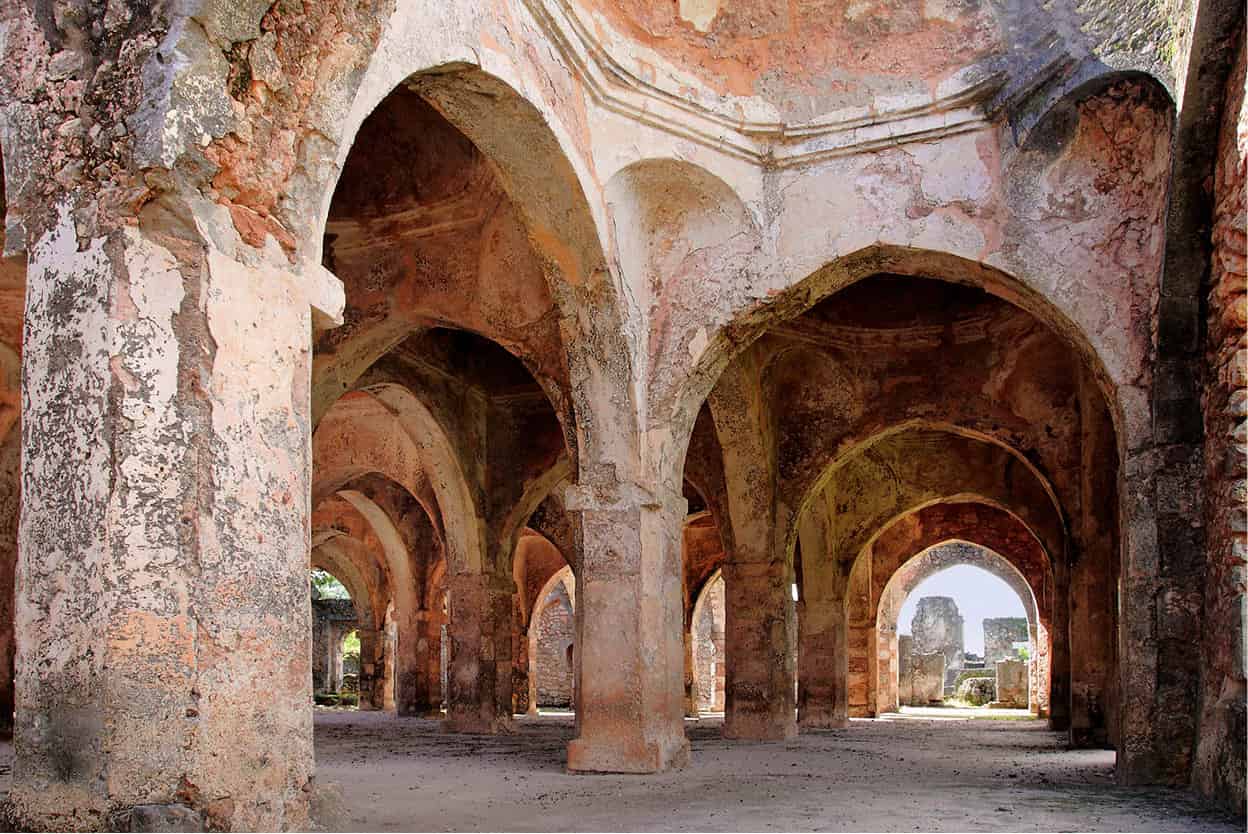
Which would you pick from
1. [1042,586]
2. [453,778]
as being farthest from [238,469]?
[1042,586]

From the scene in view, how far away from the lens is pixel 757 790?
23.8ft

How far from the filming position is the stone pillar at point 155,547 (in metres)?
3.70

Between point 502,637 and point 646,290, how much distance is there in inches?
201

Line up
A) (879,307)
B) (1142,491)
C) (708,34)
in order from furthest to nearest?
(879,307) → (708,34) → (1142,491)

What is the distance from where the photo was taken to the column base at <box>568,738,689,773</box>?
26.4ft

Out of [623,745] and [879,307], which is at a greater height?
[879,307]

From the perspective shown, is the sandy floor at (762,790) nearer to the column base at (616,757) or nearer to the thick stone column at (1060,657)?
the column base at (616,757)

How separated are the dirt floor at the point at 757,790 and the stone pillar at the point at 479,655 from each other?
0.61m

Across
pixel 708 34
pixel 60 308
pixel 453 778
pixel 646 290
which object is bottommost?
pixel 453 778

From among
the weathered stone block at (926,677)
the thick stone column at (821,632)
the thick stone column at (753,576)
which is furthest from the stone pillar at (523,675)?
the weathered stone block at (926,677)

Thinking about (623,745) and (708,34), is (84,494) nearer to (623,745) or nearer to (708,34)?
(623,745)

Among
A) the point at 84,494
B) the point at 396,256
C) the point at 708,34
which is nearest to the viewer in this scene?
the point at 84,494

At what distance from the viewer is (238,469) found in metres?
4.06

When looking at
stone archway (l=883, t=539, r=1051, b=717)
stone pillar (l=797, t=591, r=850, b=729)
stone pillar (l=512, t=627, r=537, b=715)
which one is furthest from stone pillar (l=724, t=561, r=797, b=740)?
stone pillar (l=512, t=627, r=537, b=715)
